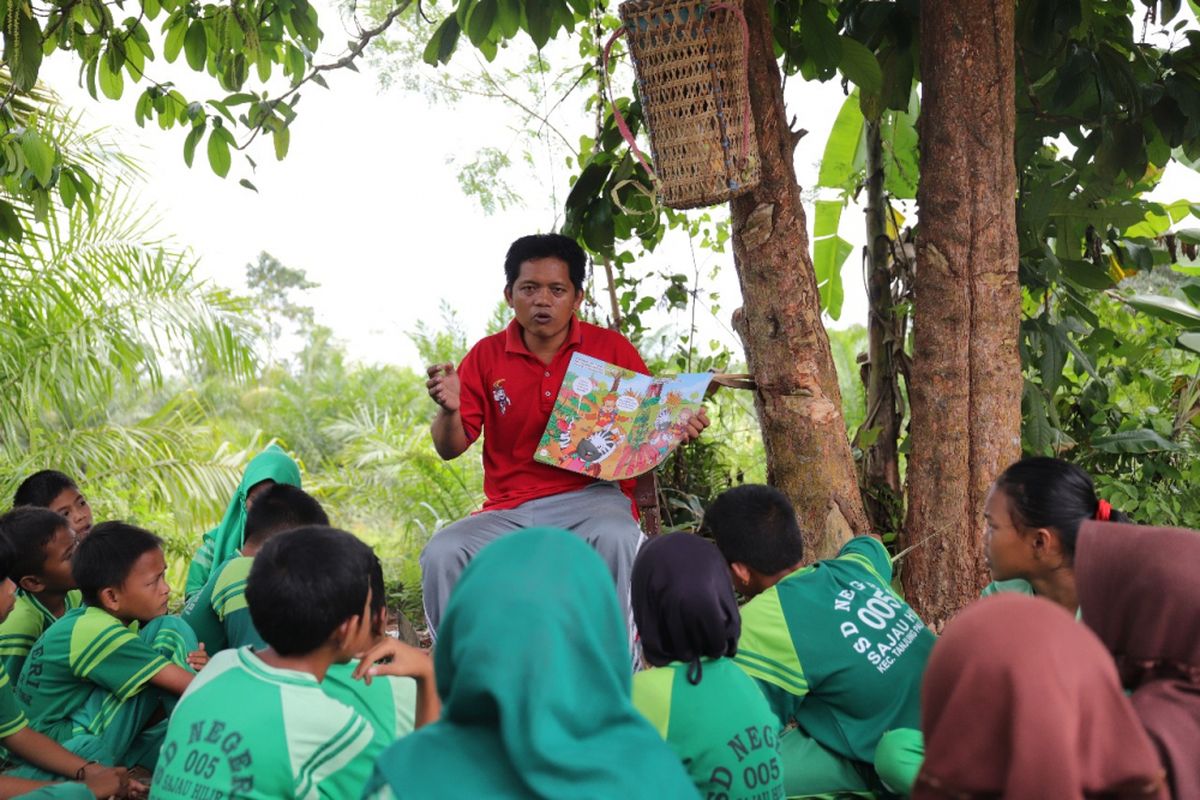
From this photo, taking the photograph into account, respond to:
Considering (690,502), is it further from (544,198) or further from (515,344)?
(544,198)

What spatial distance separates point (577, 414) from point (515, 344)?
43 cm

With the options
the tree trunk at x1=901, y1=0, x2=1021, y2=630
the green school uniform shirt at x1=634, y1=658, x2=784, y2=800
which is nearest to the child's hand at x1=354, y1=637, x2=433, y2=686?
the green school uniform shirt at x1=634, y1=658, x2=784, y2=800

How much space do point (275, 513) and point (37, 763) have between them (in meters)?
0.87

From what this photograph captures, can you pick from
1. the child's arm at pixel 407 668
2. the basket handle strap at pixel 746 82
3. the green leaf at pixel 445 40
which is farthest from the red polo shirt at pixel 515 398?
the child's arm at pixel 407 668

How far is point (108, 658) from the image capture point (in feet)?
9.72

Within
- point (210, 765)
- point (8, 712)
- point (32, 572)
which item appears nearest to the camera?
point (210, 765)

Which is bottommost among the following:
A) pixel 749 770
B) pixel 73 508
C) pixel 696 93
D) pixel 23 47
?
pixel 749 770

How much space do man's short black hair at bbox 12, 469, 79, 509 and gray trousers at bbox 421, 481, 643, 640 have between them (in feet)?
4.55

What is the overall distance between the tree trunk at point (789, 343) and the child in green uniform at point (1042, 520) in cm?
97

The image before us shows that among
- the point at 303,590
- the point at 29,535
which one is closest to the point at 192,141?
the point at 29,535

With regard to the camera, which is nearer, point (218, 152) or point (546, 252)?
point (546, 252)

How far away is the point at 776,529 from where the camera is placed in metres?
2.92

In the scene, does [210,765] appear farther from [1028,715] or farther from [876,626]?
[876,626]

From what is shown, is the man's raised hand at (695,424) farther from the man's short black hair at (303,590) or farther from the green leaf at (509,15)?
the man's short black hair at (303,590)
